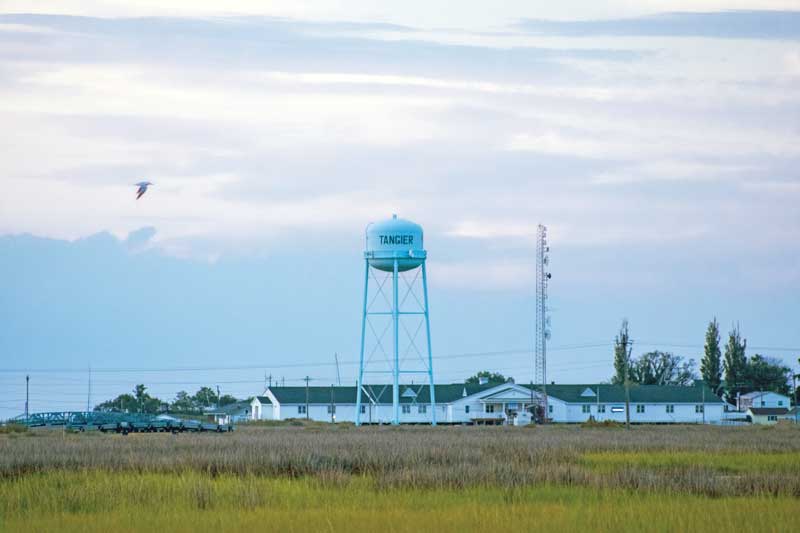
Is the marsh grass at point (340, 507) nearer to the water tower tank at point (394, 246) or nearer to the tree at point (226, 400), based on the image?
the water tower tank at point (394, 246)

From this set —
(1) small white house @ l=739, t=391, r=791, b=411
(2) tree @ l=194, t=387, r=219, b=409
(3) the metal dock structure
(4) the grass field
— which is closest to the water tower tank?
(3) the metal dock structure

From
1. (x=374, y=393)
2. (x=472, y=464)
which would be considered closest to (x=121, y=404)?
(x=374, y=393)

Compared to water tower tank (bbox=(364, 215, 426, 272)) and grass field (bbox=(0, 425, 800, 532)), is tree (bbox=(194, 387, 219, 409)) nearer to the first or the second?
water tower tank (bbox=(364, 215, 426, 272))

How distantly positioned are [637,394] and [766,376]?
31.3m

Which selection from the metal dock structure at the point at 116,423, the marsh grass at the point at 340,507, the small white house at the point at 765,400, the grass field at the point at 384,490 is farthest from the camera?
the small white house at the point at 765,400

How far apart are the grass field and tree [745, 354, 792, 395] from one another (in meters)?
108

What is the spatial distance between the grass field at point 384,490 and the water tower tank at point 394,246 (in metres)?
48.0

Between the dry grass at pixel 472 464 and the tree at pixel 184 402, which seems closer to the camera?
the dry grass at pixel 472 464

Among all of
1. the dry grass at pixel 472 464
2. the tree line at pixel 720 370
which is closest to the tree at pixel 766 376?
the tree line at pixel 720 370

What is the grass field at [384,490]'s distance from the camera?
22453 millimetres

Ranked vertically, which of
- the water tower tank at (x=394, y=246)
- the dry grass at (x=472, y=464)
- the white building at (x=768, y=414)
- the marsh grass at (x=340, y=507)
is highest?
the water tower tank at (x=394, y=246)

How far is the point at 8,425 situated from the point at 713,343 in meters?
83.3

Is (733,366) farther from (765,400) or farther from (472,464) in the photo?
(472,464)

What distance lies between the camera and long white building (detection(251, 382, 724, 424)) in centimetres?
12031
